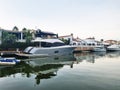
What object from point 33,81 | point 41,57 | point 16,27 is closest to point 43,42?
point 41,57

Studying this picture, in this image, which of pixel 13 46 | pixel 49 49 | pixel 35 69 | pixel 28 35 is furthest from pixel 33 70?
pixel 28 35

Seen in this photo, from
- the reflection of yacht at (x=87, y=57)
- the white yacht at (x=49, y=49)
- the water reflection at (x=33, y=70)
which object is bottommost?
the water reflection at (x=33, y=70)

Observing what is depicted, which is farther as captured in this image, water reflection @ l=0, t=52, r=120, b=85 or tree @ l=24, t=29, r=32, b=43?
tree @ l=24, t=29, r=32, b=43

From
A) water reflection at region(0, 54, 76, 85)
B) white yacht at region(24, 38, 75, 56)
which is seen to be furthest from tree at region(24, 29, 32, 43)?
water reflection at region(0, 54, 76, 85)

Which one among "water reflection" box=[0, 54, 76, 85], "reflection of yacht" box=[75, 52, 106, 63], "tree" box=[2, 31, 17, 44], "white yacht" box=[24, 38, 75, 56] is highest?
"tree" box=[2, 31, 17, 44]

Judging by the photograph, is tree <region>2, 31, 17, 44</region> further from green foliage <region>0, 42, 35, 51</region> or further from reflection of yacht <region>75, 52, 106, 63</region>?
reflection of yacht <region>75, 52, 106, 63</region>

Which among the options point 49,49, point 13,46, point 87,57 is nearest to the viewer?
point 49,49

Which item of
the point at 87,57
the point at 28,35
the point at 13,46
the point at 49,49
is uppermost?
the point at 28,35

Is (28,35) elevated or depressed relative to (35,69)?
elevated

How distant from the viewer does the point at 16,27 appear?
63.6 metres

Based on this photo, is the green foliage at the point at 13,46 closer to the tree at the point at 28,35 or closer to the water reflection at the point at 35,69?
the tree at the point at 28,35

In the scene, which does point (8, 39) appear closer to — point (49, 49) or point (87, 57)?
point (49, 49)

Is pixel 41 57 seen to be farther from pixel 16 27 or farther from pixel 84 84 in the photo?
pixel 16 27

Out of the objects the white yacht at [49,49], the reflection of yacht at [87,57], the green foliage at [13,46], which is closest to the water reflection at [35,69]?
the reflection of yacht at [87,57]
